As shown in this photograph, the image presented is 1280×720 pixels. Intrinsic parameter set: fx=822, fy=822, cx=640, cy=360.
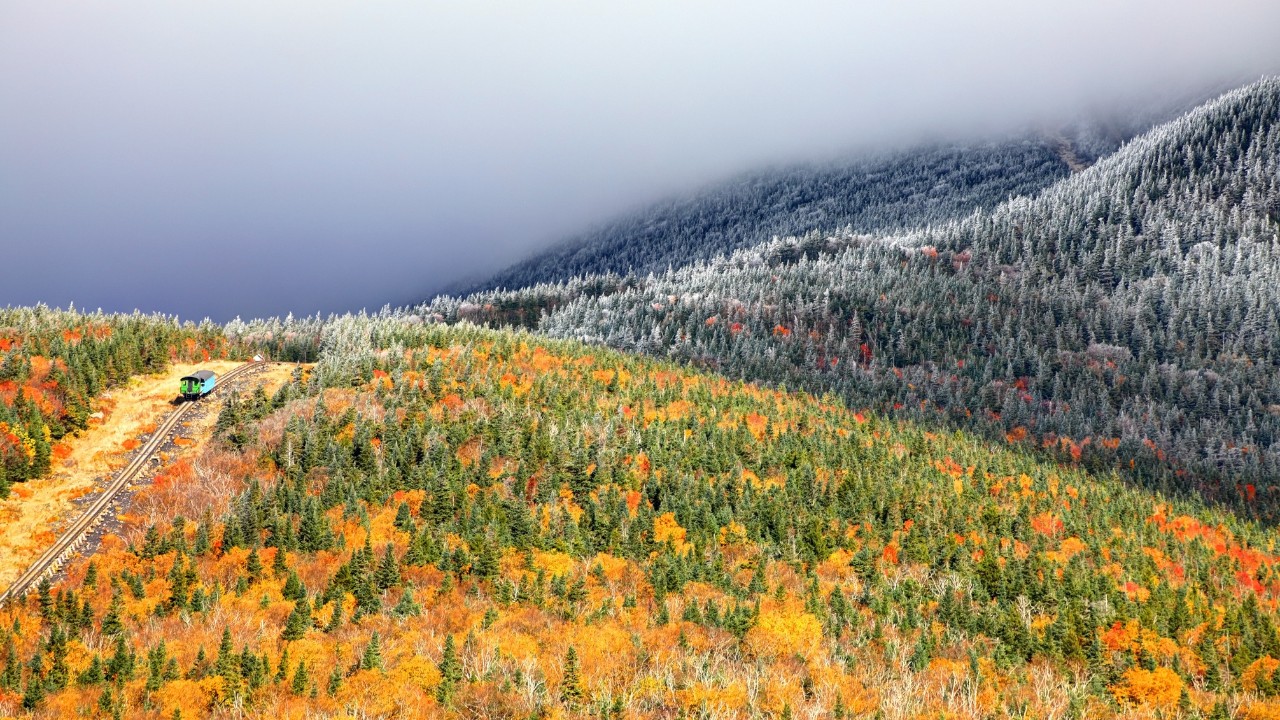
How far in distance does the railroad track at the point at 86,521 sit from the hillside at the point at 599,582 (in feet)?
5.88

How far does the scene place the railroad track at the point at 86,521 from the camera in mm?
42438

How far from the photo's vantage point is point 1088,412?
167250 millimetres

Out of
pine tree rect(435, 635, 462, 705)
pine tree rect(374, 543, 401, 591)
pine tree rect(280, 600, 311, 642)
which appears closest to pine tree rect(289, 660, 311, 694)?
pine tree rect(435, 635, 462, 705)

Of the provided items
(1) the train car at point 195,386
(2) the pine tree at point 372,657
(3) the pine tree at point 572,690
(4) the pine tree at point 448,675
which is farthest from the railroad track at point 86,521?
(3) the pine tree at point 572,690

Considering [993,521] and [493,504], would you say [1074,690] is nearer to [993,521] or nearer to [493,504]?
[993,521]

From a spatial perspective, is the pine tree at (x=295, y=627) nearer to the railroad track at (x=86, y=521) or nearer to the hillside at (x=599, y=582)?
the hillside at (x=599, y=582)

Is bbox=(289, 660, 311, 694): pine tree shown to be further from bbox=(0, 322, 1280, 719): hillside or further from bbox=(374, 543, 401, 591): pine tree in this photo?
bbox=(374, 543, 401, 591): pine tree

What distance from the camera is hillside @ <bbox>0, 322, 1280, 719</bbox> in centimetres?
3484

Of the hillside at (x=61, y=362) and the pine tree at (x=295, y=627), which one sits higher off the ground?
the hillside at (x=61, y=362)

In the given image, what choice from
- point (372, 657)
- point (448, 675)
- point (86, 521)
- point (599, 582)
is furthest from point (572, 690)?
point (86, 521)

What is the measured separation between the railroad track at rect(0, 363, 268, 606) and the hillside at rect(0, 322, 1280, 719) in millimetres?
1792

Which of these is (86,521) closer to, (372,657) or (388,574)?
(388,574)

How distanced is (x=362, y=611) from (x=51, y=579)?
16.8m

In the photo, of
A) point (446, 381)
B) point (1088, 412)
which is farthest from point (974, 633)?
point (1088, 412)
